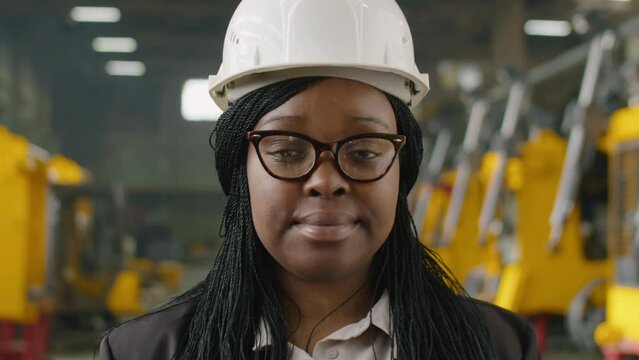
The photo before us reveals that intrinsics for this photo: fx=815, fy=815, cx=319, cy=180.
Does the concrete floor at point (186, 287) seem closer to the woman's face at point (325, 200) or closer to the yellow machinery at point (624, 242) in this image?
the yellow machinery at point (624, 242)

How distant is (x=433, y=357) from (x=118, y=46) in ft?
27.4

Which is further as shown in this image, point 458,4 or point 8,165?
point 458,4

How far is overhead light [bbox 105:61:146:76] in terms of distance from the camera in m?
8.91

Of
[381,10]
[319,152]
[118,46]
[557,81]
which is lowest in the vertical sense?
[319,152]

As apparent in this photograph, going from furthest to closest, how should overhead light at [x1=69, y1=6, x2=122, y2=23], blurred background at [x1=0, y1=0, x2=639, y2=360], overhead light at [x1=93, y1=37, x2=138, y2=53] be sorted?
overhead light at [x1=93, y1=37, x2=138, y2=53] < overhead light at [x1=69, y1=6, x2=122, y2=23] < blurred background at [x1=0, y1=0, x2=639, y2=360]

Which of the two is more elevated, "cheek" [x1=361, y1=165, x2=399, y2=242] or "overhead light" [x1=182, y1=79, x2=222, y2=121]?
"overhead light" [x1=182, y1=79, x2=222, y2=121]

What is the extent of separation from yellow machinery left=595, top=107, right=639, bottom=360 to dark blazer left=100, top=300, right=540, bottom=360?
2.66 m

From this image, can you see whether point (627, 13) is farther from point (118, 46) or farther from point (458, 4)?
point (118, 46)

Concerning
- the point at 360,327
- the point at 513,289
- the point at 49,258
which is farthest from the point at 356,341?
the point at 49,258

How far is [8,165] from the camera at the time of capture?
194 inches

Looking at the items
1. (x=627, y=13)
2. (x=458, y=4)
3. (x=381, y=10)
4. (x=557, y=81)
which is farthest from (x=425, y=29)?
(x=381, y=10)

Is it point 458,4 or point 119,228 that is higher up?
point 458,4

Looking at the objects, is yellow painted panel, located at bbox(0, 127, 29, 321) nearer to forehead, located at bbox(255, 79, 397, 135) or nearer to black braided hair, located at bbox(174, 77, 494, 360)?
black braided hair, located at bbox(174, 77, 494, 360)

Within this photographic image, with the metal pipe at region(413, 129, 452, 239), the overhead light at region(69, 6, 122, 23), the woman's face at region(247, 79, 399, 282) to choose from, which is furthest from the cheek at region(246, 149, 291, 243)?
the overhead light at region(69, 6, 122, 23)
